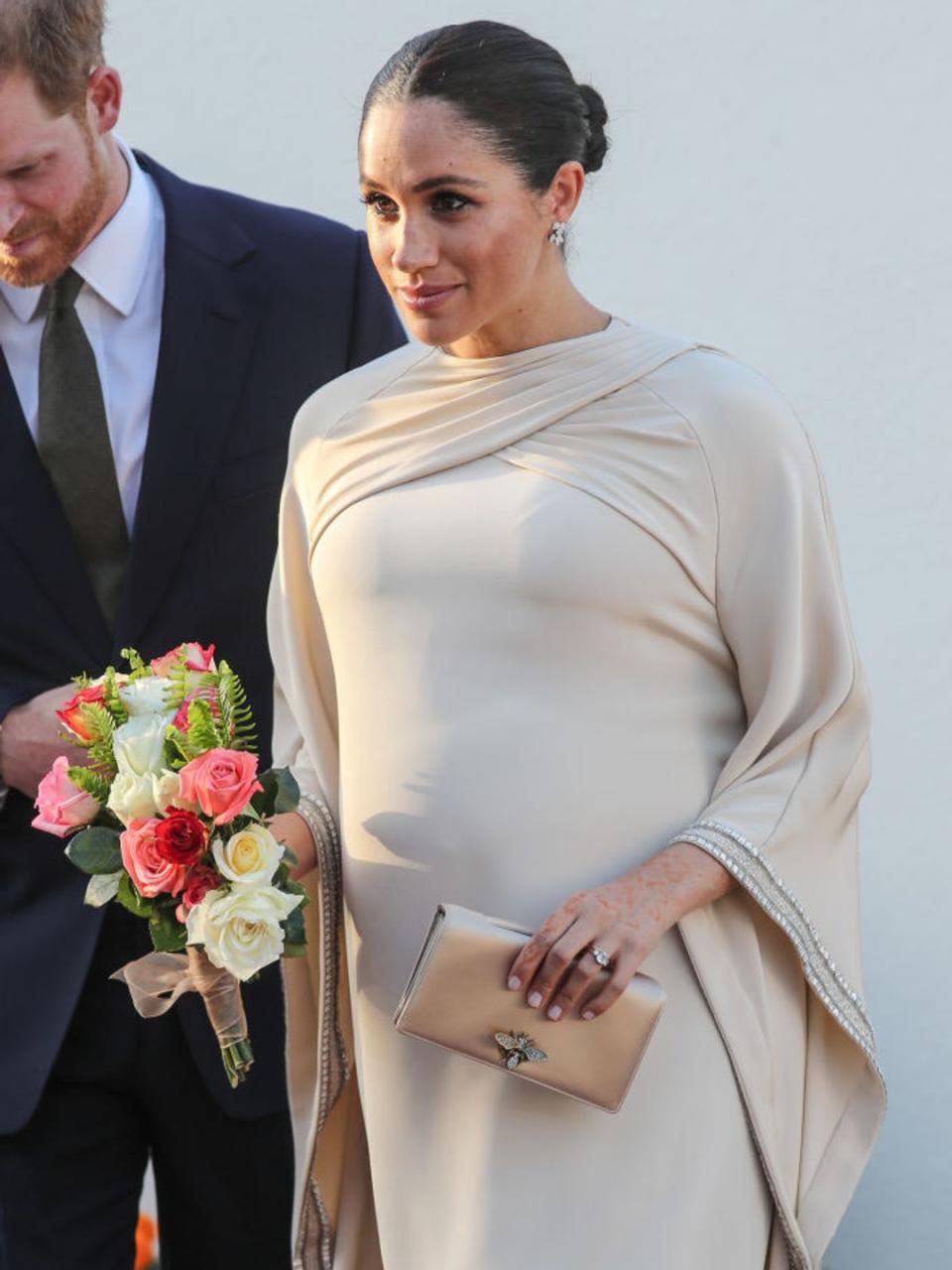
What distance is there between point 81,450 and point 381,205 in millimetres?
743

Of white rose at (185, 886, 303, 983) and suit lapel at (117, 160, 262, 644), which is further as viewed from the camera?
suit lapel at (117, 160, 262, 644)

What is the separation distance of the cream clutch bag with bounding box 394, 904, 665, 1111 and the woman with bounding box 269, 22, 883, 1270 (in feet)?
0.09

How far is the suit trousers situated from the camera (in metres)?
3.58

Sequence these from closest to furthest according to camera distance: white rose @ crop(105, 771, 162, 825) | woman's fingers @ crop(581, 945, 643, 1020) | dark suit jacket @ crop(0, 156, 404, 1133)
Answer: woman's fingers @ crop(581, 945, 643, 1020) < white rose @ crop(105, 771, 162, 825) < dark suit jacket @ crop(0, 156, 404, 1133)

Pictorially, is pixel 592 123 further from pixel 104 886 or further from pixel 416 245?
pixel 104 886

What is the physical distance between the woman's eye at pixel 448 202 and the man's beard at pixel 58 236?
0.78 metres

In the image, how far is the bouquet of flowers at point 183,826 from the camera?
2902mm

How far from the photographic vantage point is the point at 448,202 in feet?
9.71

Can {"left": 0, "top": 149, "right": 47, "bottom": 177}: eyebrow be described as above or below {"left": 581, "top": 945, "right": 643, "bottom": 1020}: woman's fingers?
above

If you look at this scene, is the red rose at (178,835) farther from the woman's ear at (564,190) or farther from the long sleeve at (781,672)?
the woman's ear at (564,190)

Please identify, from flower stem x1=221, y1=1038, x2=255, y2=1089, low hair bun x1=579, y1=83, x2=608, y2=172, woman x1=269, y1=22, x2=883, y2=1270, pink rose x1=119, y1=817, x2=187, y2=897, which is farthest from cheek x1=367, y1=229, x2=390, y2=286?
flower stem x1=221, y1=1038, x2=255, y2=1089

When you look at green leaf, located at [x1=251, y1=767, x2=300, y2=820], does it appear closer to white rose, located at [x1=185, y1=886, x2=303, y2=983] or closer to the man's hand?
white rose, located at [x1=185, y1=886, x2=303, y2=983]

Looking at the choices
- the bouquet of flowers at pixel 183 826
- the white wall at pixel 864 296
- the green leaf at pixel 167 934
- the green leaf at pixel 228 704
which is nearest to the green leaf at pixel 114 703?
the bouquet of flowers at pixel 183 826

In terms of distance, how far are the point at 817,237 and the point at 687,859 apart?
1.76 m
